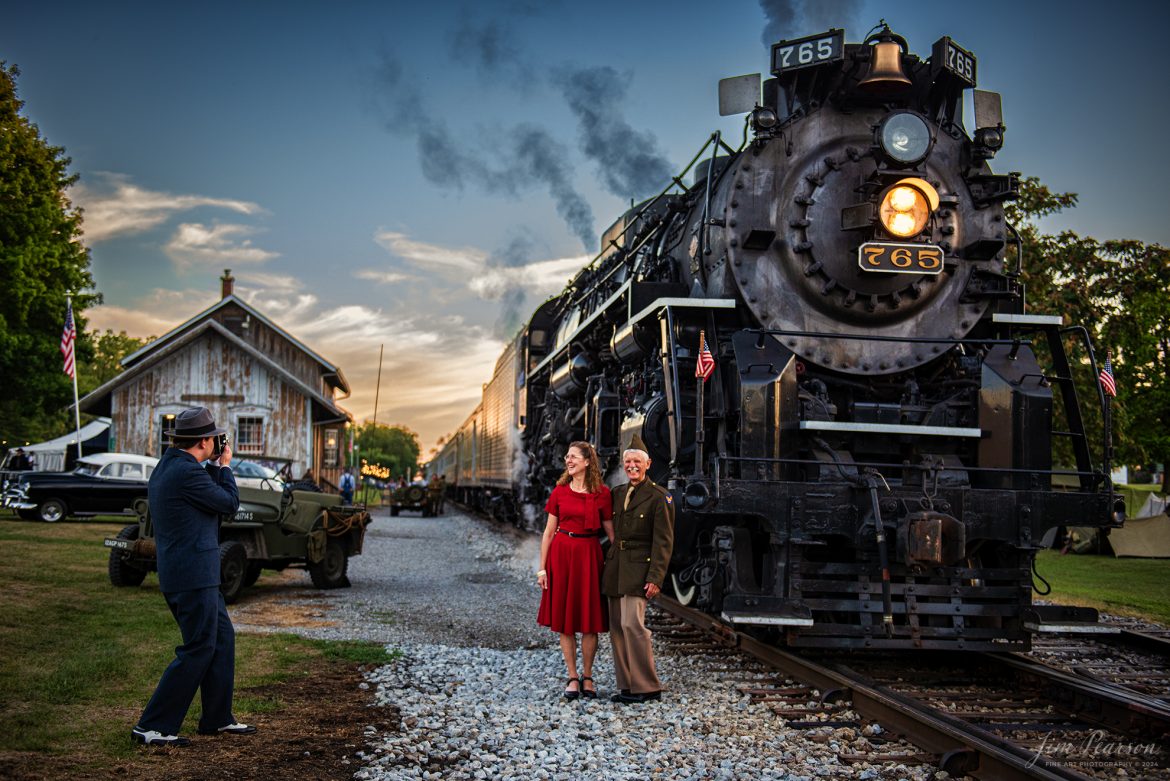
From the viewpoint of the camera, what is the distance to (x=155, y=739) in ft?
16.0

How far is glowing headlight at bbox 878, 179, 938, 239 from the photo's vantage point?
24.5ft

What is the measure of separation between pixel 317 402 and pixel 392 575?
15692 mm

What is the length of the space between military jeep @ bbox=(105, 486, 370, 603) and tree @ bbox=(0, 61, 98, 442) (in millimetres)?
20169

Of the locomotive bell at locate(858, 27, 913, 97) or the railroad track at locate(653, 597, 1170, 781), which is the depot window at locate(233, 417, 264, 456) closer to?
the railroad track at locate(653, 597, 1170, 781)

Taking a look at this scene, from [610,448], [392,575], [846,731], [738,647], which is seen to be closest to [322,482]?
[392,575]

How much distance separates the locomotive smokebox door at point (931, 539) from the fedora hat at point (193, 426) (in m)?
4.22

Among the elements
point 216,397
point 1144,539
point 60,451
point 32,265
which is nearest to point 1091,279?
point 1144,539

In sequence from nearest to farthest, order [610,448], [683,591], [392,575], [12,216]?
[683,591]
[610,448]
[392,575]
[12,216]

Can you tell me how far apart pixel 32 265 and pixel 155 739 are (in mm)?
27890

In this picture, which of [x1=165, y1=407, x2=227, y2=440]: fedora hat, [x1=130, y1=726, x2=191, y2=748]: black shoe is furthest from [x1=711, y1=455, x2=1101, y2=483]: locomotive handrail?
[x1=130, y1=726, x2=191, y2=748]: black shoe

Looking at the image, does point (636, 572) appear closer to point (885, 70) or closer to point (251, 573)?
point (885, 70)

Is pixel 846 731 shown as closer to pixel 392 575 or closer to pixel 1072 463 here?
pixel 392 575

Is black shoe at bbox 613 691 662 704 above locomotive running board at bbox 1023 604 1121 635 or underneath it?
underneath

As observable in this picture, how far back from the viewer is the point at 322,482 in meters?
31.8
